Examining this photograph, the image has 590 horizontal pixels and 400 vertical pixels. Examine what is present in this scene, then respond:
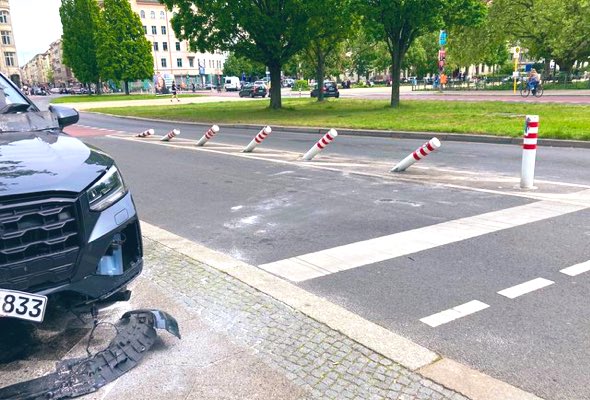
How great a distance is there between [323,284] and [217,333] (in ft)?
4.13

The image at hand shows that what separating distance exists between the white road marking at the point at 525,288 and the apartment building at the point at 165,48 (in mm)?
101153

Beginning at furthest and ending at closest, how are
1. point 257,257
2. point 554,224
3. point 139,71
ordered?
1. point 139,71
2. point 554,224
3. point 257,257

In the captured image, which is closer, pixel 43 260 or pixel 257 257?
pixel 43 260

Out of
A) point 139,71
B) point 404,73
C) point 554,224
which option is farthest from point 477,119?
point 404,73

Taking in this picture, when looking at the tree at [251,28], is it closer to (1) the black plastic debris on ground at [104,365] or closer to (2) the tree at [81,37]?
(1) the black plastic debris on ground at [104,365]

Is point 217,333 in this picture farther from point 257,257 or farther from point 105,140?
point 105,140

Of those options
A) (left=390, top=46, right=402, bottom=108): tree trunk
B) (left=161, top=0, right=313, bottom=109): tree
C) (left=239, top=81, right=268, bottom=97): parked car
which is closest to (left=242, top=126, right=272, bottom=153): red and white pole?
(left=161, top=0, right=313, bottom=109): tree

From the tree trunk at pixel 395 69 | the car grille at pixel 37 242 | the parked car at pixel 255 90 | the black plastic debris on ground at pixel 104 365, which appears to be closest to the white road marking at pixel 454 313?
the black plastic debris on ground at pixel 104 365

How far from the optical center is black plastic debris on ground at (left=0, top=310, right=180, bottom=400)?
9.42 feet

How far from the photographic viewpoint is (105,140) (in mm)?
18516

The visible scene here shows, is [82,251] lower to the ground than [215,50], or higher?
lower

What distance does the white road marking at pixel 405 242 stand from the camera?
5.01 m

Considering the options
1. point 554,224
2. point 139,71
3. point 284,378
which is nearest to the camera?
point 284,378

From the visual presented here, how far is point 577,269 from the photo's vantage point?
15.5ft
